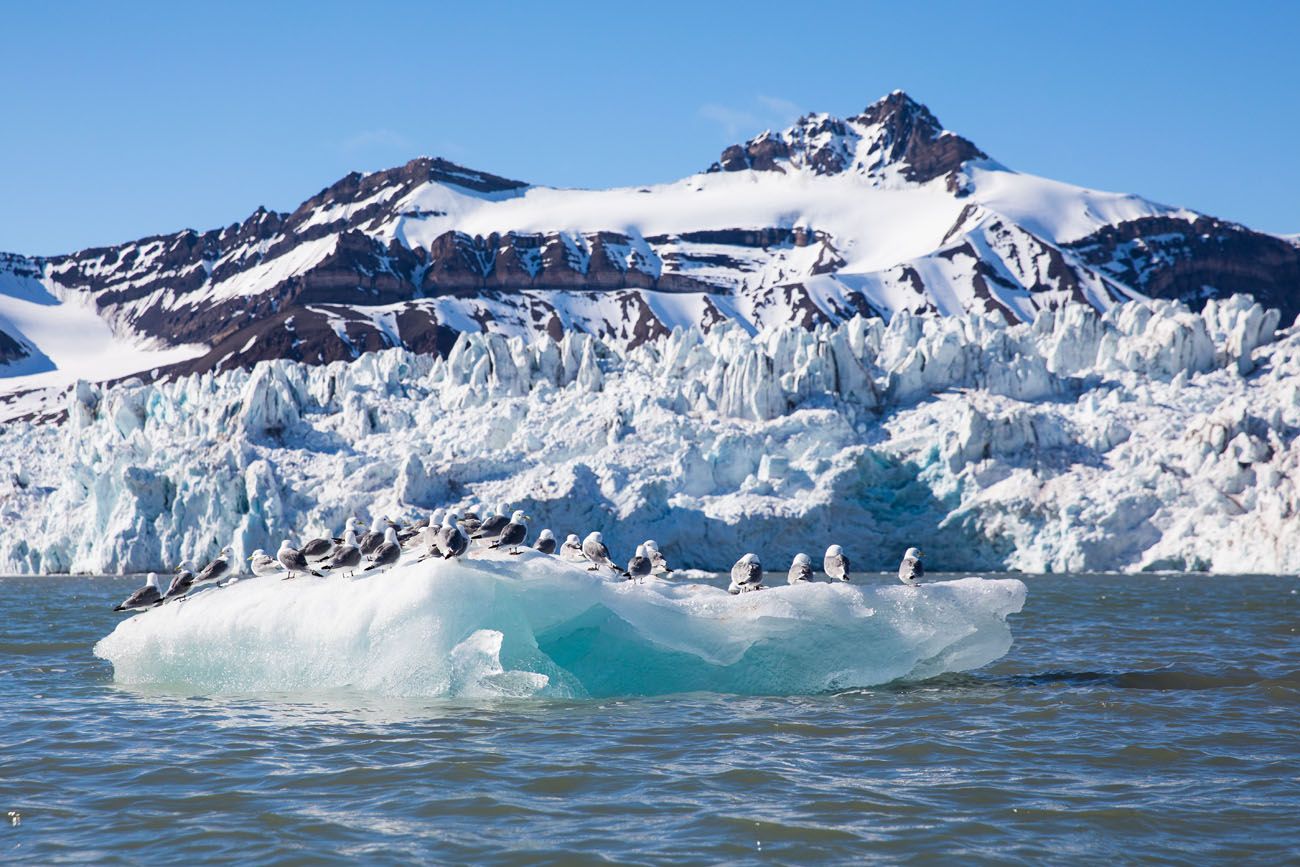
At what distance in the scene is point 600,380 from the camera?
59531 millimetres

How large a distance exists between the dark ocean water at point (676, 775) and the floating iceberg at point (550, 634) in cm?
41

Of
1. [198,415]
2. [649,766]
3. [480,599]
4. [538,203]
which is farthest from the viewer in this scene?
[538,203]

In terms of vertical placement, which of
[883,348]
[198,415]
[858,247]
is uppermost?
[858,247]

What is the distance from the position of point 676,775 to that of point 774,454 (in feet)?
135

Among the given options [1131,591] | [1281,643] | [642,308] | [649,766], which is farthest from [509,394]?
[642,308]

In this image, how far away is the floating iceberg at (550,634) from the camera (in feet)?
42.3

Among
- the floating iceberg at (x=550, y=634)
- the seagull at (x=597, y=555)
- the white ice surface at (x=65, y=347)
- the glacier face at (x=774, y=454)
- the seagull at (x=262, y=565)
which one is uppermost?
the white ice surface at (x=65, y=347)

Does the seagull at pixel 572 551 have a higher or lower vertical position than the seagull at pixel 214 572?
higher

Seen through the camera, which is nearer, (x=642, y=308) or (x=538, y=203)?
(x=642, y=308)

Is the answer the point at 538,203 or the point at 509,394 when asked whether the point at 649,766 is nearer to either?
the point at 509,394

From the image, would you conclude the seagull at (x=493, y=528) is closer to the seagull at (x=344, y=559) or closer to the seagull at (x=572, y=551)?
the seagull at (x=344, y=559)

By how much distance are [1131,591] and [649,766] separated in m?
27.3

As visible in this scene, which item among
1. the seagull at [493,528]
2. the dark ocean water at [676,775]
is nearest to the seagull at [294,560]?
the dark ocean water at [676,775]

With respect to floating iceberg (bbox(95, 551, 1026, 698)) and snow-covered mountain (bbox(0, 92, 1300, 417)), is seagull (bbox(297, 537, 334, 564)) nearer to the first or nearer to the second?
floating iceberg (bbox(95, 551, 1026, 698))
